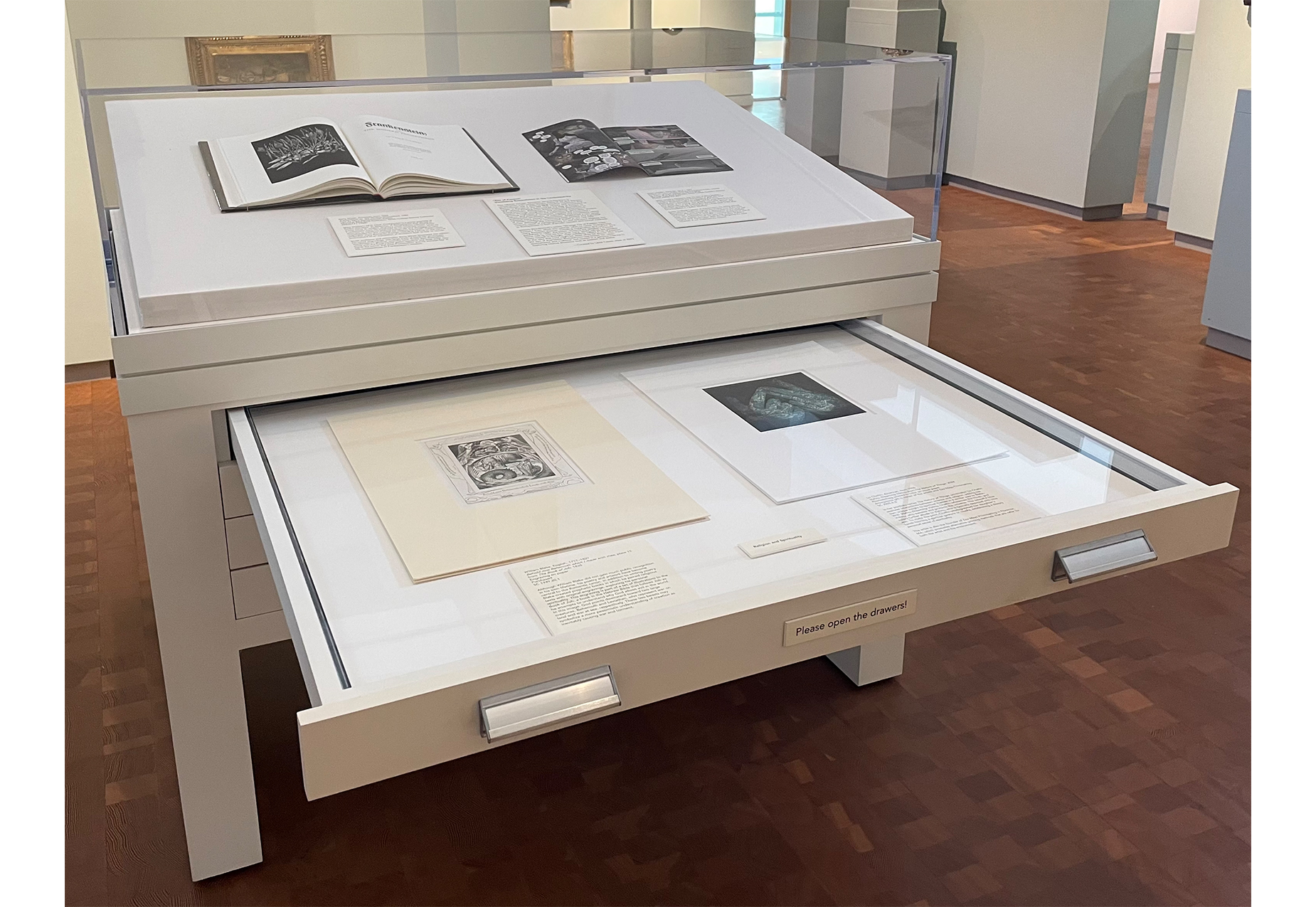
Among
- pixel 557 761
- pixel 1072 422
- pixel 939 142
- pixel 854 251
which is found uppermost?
pixel 939 142

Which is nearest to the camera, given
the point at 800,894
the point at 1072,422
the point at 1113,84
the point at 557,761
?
the point at 1072,422

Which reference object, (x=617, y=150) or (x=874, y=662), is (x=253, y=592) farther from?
(x=874, y=662)

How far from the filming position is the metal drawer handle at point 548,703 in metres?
0.95

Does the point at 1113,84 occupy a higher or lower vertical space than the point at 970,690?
Result: higher

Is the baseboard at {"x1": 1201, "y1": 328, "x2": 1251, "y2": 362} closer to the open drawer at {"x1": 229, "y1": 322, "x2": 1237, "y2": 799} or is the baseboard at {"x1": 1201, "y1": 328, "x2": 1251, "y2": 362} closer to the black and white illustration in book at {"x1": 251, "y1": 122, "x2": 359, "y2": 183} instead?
the open drawer at {"x1": 229, "y1": 322, "x2": 1237, "y2": 799}

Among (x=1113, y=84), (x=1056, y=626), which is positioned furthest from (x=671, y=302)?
(x=1113, y=84)

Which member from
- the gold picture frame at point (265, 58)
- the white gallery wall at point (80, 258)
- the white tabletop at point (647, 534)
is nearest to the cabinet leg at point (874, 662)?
the white tabletop at point (647, 534)

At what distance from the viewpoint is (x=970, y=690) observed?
2199 millimetres

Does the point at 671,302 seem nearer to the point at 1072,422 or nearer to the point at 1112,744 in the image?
the point at 1072,422

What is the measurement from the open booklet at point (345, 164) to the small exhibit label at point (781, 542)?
2.85 feet

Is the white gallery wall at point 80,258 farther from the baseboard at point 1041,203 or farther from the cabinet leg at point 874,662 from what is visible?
the baseboard at point 1041,203

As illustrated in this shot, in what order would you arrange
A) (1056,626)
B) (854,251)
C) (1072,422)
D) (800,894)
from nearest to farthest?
(1072,422)
(800,894)
(854,251)
(1056,626)

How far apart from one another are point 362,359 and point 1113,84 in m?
5.36

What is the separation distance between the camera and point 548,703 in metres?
0.98
